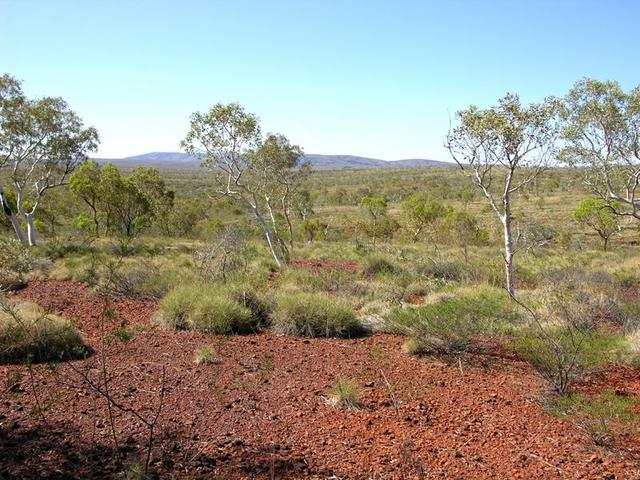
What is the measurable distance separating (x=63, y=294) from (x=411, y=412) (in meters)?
9.29

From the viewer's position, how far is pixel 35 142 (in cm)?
2095

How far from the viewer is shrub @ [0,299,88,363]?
6.82 m

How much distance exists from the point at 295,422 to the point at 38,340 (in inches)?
156

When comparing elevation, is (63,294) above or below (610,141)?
below

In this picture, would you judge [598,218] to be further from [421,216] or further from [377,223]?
[377,223]

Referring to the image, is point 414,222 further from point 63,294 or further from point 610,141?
point 63,294

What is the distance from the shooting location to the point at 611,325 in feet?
32.3

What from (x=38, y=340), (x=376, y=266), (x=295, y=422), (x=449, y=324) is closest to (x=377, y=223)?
(x=376, y=266)

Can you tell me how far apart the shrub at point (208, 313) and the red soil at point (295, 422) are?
1.06 m

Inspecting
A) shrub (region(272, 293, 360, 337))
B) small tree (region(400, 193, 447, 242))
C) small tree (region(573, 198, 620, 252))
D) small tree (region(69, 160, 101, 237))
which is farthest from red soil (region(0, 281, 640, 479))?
small tree (region(400, 193, 447, 242))

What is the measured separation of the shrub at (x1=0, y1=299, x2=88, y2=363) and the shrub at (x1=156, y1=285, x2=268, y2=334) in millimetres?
2034

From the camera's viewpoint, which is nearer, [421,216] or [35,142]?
[35,142]

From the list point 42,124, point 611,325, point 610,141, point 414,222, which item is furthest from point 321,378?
point 414,222

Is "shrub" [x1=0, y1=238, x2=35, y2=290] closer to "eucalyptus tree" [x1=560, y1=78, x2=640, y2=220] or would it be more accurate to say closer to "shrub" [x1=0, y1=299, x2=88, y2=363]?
"shrub" [x1=0, y1=299, x2=88, y2=363]
